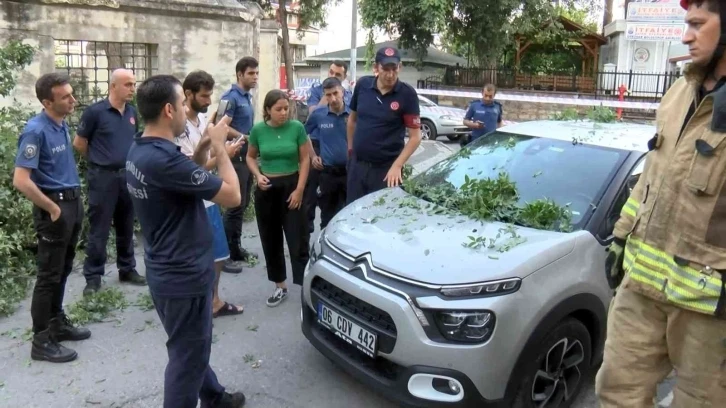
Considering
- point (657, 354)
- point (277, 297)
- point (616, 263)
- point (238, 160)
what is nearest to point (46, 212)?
point (277, 297)

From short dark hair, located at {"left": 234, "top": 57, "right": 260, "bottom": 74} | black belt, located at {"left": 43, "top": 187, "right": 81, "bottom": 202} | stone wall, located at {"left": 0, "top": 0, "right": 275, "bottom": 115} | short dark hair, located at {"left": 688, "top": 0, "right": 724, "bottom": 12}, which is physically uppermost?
stone wall, located at {"left": 0, "top": 0, "right": 275, "bottom": 115}

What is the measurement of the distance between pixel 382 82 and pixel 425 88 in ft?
58.2

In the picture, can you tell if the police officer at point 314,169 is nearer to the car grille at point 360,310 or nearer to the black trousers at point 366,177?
the black trousers at point 366,177

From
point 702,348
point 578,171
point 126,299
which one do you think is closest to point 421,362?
point 702,348

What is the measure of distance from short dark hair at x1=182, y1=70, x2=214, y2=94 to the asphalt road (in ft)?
5.79

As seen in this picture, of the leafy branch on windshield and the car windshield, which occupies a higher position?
the car windshield

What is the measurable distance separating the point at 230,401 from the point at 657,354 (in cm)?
222

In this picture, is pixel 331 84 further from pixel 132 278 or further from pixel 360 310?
pixel 360 310

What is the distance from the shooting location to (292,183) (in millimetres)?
4859

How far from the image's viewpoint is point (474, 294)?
9.82 feet

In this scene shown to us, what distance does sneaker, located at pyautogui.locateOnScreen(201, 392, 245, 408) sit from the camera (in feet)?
11.1

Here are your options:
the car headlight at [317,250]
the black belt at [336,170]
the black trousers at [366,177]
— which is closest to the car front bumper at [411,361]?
the car headlight at [317,250]

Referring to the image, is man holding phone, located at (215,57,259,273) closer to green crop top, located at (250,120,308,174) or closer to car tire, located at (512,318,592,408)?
green crop top, located at (250,120,308,174)

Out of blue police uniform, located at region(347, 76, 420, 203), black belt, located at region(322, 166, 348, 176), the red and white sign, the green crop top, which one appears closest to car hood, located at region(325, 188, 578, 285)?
the green crop top
